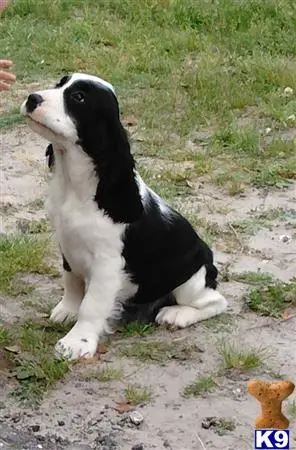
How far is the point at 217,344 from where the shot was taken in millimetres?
4793

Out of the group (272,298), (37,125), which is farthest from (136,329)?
(37,125)

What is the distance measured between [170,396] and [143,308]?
657 millimetres

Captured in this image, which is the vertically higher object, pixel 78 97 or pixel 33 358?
pixel 78 97

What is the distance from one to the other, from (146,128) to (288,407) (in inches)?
150

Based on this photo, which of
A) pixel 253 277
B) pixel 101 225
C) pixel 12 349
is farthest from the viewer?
pixel 253 277

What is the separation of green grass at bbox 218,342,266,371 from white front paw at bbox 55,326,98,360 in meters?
0.55

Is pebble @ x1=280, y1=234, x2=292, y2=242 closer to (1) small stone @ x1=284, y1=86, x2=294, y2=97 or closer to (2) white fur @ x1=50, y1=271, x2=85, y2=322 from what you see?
(2) white fur @ x1=50, y1=271, x2=85, y2=322

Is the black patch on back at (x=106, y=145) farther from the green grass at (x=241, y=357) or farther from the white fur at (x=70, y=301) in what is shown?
the green grass at (x=241, y=357)

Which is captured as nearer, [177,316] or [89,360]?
[89,360]

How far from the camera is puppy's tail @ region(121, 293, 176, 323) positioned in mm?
4863

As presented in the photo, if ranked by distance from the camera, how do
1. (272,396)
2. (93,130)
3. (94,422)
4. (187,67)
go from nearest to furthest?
(272,396)
(94,422)
(93,130)
(187,67)

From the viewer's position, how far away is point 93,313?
461cm

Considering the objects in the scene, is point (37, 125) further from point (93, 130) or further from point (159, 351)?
point (159, 351)

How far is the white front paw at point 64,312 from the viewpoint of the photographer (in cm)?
491
